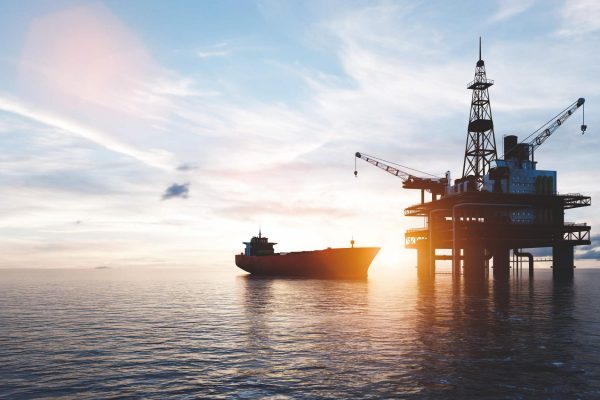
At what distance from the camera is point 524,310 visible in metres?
42.4

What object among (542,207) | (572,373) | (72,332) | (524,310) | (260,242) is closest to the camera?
(572,373)

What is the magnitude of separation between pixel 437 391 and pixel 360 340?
1043 centimetres

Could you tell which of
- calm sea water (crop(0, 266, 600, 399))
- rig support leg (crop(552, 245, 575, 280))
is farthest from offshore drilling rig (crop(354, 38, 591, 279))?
calm sea water (crop(0, 266, 600, 399))

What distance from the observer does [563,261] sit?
3716 inches

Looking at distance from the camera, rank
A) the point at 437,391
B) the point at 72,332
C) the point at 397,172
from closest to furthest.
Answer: the point at 437,391 → the point at 72,332 → the point at 397,172

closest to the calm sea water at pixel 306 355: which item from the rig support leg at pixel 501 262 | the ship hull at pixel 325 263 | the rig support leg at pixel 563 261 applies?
the rig support leg at pixel 563 261

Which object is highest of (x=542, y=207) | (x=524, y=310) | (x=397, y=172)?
(x=397, y=172)

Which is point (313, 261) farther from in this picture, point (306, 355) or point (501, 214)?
point (306, 355)

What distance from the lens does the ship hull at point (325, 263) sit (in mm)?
102125

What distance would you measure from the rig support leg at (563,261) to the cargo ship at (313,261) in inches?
1288

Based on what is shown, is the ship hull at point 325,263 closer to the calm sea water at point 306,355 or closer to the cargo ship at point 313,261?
the cargo ship at point 313,261

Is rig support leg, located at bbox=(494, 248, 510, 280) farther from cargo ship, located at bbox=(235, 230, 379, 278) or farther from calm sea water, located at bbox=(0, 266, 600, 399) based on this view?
calm sea water, located at bbox=(0, 266, 600, 399)

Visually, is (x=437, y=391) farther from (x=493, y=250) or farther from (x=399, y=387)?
(x=493, y=250)

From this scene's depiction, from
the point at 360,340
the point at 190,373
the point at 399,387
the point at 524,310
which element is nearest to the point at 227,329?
the point at 360,340
